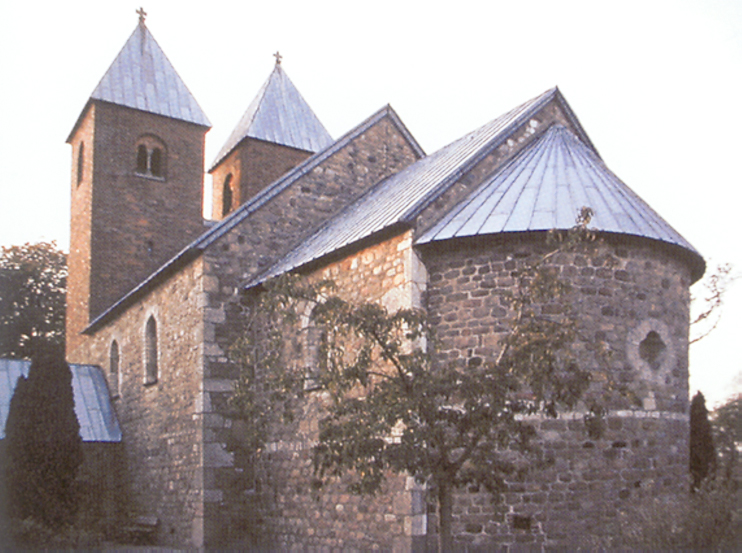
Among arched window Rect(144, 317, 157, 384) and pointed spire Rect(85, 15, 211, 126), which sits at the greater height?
pointed spire Rect(85, 15, 211, 126)

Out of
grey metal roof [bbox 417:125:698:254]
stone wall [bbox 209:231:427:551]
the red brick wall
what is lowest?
stone wall [bbox 209:231:427:551]

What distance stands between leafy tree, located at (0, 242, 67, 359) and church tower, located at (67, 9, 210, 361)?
734 cm

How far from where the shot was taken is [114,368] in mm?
20703

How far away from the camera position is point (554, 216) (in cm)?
1128

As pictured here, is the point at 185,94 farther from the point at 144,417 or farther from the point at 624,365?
the point at 624,365

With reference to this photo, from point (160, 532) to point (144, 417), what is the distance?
2709mm

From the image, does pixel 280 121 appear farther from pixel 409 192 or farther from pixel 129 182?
pixel 409 192

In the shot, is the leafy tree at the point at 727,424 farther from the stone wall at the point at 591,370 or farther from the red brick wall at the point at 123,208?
the red brick wall at the point at 123,208

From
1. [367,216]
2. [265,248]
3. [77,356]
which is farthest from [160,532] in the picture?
[77,356]

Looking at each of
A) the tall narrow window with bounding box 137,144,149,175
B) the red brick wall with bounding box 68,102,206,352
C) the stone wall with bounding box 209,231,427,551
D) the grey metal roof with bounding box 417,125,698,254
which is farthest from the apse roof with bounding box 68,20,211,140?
the grey metal roof with bounding box 417,125,698,254

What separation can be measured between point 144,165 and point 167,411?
986 centimetres

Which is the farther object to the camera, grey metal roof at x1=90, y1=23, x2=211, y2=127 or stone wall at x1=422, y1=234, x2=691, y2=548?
grey metal roof at x1=90, y1=23, x2=211, y2=127

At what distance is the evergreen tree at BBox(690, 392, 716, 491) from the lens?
1803cm

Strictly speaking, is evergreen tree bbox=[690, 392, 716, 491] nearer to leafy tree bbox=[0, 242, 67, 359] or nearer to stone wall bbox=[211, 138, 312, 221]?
stone wall bbox=[211, 138, 312, 221]
